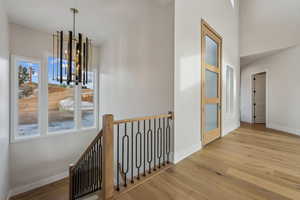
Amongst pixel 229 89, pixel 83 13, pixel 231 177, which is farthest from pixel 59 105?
pixel 229 89

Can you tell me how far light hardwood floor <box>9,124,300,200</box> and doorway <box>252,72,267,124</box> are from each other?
366cm

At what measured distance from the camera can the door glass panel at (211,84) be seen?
3414 millimetres

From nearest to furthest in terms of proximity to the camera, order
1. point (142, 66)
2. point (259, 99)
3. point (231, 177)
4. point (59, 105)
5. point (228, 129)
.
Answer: point (231, 177) < point (142, 66) < point (59, 105) < point (228, 129) < point (259, 99)

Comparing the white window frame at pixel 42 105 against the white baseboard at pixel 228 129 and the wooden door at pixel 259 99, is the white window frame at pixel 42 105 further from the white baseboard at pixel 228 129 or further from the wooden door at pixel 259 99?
the wooden door at pixel 259 99

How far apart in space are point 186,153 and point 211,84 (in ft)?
6.35

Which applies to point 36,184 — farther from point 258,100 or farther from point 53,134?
point 258,100

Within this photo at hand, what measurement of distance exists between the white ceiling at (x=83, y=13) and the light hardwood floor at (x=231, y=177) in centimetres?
292

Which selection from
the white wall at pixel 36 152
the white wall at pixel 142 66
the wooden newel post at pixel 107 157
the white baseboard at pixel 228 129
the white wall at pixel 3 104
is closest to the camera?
the wooden newel post at pixel 107 157

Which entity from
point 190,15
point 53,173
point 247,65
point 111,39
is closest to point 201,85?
point 190,15

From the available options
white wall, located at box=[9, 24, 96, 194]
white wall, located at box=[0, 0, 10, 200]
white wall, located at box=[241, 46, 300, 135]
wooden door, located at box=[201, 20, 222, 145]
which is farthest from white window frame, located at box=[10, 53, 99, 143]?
white wall, located at box=[241, 46, 300, 135]

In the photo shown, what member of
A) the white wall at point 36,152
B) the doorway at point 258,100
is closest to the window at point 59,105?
the white wall at point 36,152

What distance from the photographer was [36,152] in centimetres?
365

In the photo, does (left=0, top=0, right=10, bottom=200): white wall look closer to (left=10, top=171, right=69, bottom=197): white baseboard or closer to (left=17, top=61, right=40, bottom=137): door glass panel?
(left=10, top=171, right=69, bottom=197): white baseboard

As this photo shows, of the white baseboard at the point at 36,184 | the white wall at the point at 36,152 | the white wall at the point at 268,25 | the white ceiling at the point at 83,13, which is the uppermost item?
the white wall at the point at 268,25
